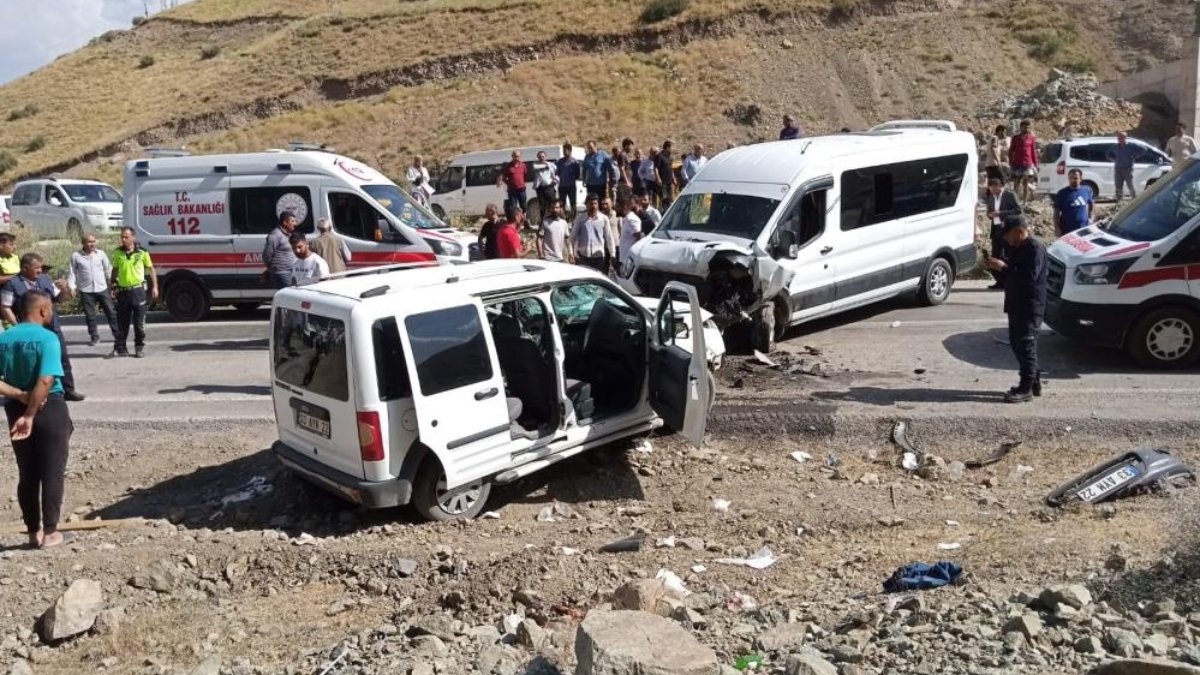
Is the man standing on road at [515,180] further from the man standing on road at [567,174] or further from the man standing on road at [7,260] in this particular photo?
the man standing on road at [7,260]

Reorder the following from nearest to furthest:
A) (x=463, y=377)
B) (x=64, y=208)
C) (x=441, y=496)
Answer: (x=463, y=377)
(x=441, y=496)
(x=64, y=208)

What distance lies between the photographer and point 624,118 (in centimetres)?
4444

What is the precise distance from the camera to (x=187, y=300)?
15352mm

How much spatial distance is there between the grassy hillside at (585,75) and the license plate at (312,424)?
35600 mm

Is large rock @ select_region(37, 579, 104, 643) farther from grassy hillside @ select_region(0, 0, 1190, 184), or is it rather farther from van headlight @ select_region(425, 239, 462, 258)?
grassy hillside @ select_region(0, 0, 1190, 184)

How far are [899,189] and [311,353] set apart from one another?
8.19m

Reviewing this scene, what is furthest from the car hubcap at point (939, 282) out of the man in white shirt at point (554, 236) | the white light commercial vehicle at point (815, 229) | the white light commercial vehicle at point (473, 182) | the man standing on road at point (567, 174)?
the white light commercial vehicle at point (473, 182)

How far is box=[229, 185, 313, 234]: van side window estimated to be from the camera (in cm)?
1456

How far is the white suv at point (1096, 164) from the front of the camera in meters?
22.9

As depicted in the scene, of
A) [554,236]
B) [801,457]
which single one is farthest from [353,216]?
[801,457]

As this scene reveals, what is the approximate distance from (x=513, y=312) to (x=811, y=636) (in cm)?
374

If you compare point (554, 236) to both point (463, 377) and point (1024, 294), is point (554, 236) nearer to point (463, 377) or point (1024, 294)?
point (1024, 294)

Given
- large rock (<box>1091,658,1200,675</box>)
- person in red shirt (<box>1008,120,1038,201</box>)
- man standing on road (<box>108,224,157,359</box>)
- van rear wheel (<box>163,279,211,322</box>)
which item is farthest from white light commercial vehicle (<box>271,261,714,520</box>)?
person in red shirt (<box>1008,120,1038,201</box>)

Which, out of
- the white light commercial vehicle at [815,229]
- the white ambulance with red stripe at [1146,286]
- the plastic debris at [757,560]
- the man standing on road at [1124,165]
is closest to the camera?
the plastic debris at [757,560]
